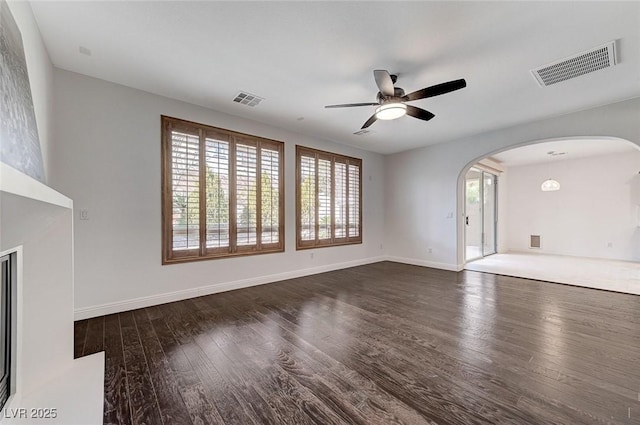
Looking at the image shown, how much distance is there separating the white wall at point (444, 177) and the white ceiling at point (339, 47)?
0.36 m

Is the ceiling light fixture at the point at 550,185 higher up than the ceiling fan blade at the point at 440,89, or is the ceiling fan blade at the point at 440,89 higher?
the ceiling fan blade at the point at 440,89

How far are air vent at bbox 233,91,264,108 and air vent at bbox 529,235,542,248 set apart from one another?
9.37m

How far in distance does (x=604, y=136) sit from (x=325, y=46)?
4.45m

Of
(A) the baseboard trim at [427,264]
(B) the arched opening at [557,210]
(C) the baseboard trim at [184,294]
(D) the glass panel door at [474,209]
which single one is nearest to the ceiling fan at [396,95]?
(C) the baseboard trim at [184,294]

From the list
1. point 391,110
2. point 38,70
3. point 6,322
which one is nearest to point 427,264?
point 391,110

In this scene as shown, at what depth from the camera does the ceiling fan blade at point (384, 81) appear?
249 centimetres

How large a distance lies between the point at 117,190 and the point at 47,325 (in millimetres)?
1877

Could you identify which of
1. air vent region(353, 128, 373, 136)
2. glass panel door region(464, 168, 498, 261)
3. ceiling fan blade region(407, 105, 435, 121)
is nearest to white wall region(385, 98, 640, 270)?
air vent region(353, 128, 373, 136)

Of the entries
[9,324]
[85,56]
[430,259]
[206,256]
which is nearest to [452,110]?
[430,259]

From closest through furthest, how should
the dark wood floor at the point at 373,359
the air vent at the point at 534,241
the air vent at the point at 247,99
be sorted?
the dark wood floor at the point at 373,359 < the air vent at the point at 247,99 < the air vent at the point at 534,241

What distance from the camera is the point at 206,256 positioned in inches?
156

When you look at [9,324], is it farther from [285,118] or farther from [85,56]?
[285,118]

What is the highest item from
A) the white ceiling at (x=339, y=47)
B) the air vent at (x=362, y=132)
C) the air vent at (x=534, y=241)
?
the white ceiling at (x=339, y=47)

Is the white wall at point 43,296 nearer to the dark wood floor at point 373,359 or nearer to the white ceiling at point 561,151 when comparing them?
the dark wood floor at point 373,359
